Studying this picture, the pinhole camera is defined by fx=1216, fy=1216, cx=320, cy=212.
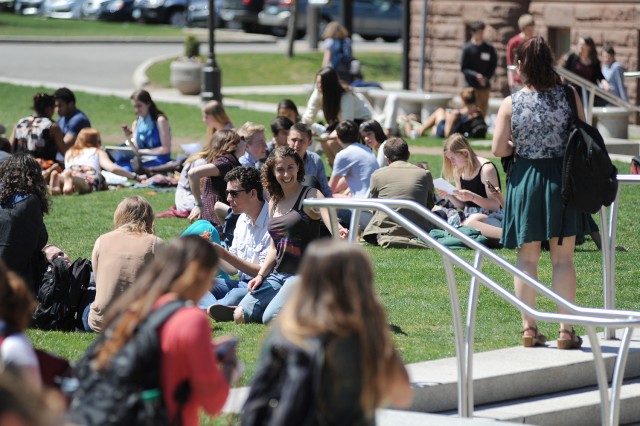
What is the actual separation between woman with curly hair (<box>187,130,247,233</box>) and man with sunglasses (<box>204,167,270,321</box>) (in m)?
1.52

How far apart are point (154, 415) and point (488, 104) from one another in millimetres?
16212

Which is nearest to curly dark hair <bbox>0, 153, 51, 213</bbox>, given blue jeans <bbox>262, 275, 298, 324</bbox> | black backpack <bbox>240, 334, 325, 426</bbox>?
blue jeans <bbox>262, 275, 298, 324</bbox>

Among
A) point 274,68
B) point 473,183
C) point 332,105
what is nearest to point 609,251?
point 473,183

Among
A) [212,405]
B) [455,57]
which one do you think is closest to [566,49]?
[455,57]

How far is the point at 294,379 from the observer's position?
4.08 metres

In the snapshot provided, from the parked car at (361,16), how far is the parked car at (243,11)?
0.62 meters

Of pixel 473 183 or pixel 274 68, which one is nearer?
pixel 473 183

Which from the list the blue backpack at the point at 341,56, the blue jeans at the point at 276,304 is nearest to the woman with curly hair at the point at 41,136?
the blue jeans at the point at 276,304

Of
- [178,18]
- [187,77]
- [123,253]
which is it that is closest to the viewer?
[123,253]

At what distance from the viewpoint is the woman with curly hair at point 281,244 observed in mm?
8492

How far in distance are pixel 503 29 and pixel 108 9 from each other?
83.0 feet

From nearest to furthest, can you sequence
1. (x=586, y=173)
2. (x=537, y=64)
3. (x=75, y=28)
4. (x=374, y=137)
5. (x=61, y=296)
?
1. (x=586, y=173)
2. (x=537, y=64)
3. (x=61, y=296)
4. (x=374, y=137)
5. (x=75, y=28)

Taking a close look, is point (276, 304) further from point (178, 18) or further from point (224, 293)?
point (178, 18)

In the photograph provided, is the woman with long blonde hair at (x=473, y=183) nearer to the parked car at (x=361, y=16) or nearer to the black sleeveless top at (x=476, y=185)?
the black sleeveless top at (x=476, y=185)
